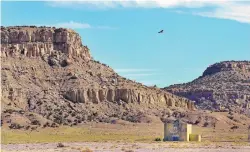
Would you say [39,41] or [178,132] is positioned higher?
[39,41]

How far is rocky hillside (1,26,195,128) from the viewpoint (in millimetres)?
A: 143875

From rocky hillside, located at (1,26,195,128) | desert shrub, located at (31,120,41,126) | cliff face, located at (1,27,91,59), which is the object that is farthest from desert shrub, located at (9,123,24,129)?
cliff face, located at (1,27,91,59)

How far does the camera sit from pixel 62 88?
153 m

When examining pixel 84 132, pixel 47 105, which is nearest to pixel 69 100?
pixel 47 105

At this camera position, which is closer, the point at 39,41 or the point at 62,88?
the point at 62,88

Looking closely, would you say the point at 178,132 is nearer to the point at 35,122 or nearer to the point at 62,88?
the point at 35,122

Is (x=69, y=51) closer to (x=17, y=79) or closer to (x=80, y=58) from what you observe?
(x=80, y=58)

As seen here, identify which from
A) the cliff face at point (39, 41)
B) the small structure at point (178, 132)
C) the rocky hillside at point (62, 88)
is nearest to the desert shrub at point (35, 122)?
the rocky hillside at point (62, 88)

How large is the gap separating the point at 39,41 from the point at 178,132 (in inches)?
2472

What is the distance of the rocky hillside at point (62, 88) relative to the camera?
14388cm

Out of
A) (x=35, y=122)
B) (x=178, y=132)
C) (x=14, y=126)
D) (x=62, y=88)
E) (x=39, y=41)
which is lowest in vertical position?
(x=178, y=132)

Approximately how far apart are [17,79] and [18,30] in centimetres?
1992

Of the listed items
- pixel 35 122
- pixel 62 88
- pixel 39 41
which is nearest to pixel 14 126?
pixel 35 122

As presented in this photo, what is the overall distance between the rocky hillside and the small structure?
33.1m
